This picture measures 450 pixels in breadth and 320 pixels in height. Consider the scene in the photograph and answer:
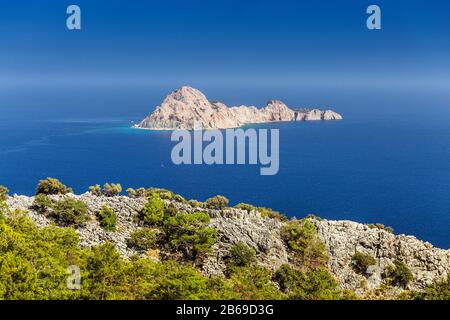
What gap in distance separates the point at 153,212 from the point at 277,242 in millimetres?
10371

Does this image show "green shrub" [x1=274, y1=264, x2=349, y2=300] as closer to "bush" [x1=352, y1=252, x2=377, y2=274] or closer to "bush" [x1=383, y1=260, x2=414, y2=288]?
"bush" [x1=352, y1=252, x2=377, y2=274]

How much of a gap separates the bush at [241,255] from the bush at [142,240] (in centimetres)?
613

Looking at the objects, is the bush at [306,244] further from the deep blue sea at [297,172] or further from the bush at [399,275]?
the deep blue sea at [297,172]

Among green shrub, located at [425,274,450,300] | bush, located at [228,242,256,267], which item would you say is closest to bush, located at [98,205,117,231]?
bush, located at [228,242,256,267]

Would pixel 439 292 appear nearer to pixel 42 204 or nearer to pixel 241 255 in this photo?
pixel 241 255

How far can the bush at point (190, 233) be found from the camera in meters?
33.7

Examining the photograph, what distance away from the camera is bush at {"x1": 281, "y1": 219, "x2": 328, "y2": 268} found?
35375mm

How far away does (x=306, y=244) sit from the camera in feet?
119

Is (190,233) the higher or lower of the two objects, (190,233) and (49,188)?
the lower

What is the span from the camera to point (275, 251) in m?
35.5

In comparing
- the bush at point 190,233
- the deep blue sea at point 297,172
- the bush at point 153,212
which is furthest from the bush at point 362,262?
the deep blue sea at point 297,172

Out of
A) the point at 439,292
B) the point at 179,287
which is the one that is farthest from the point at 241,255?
the point at 439,292
